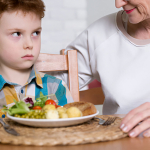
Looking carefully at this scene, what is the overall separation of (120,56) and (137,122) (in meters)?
0.72

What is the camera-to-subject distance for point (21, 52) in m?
1.14

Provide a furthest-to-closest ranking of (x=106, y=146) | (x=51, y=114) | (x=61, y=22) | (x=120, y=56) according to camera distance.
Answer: (x=61, y=22)
(x=120, y=56)
(x=51, y=114)
(x=106, y=146)

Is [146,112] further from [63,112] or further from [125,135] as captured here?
[63,112]

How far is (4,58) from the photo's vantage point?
1181mm

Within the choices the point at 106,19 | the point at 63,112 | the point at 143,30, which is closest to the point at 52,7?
the point at 106,19

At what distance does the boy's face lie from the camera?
44.3 inches

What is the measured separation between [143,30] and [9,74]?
2.79 feet

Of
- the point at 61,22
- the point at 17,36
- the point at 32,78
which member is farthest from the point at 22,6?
the point at 61,22

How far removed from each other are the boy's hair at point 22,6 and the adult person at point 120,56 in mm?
421

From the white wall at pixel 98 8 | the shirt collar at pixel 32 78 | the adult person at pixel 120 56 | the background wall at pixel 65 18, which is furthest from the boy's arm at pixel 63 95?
the white wall at pixel 98 8

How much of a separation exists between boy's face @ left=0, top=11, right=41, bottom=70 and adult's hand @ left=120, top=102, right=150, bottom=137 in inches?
23.9

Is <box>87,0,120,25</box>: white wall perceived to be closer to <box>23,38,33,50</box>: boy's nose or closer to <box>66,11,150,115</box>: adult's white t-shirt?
<box>66,11,150,115</box>: adult's white t-shirt

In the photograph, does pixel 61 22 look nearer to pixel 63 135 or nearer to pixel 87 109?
pixel 87 109

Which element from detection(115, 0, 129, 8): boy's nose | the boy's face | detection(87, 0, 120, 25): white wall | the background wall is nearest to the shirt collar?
the boy's face
